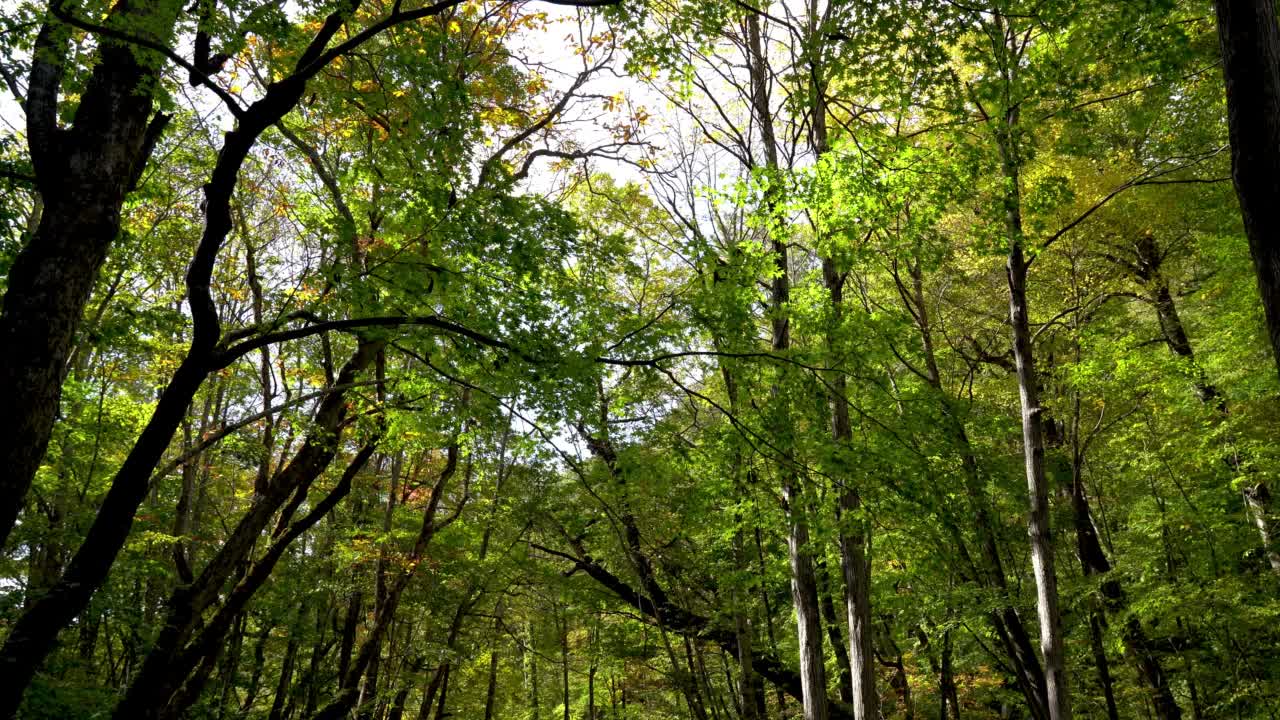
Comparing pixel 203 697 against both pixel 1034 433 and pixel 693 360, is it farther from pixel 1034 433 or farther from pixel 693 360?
pixel 1034 433

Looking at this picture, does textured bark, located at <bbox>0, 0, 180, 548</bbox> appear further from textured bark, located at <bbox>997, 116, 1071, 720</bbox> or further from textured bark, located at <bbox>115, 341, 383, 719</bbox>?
textured bark, located at <bbox>997, 116, 1071, 720</bbox>

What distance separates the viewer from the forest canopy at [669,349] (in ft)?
14.5

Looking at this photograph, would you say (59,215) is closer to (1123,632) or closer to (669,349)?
(669,349)

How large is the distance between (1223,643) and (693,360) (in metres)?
8.24

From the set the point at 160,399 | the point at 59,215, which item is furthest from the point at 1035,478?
the point at 59,215

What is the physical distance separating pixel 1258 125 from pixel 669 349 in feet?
17.5

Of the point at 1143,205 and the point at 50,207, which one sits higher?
the point at 1143,205

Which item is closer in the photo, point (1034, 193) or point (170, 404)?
point (170, 404)

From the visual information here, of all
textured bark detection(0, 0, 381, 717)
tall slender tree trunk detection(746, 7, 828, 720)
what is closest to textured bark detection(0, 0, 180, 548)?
textured bark detection(0, 0, 381, 717)

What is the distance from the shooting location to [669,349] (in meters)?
7.63

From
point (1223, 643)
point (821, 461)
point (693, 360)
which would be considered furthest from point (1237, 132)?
point (693, 360)

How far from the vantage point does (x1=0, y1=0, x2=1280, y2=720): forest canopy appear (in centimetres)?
441

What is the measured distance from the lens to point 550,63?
30.0 ft

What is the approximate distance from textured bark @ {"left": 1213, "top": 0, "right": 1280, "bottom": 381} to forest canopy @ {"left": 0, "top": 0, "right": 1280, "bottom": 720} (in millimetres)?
13
